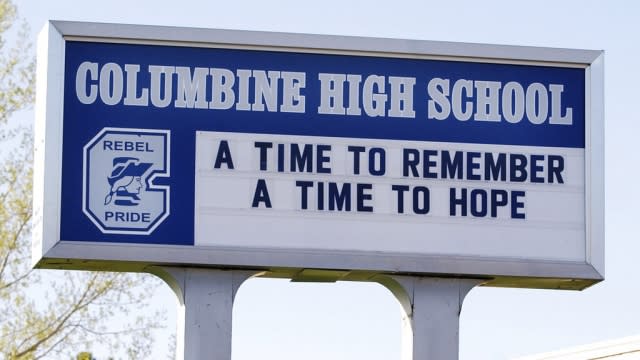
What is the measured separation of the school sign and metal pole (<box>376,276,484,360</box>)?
0.57ft

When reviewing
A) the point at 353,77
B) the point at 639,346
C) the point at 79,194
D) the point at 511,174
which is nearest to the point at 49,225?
the point at 79,194

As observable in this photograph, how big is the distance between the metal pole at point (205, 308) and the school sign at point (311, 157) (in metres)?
0.13

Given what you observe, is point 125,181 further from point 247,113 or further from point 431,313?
point 431,313

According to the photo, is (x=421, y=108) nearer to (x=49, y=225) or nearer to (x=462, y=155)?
(x=462, y=155)

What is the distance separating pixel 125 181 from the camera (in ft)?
38.0

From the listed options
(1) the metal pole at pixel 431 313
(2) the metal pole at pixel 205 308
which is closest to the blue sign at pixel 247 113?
(2) the metal pole at pixel 205 308

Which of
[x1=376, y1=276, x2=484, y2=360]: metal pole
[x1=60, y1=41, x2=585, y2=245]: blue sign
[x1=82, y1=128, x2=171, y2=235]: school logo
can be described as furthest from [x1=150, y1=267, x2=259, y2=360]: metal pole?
[x1=376, y1=276, x2=484, y2=360]: metal pole

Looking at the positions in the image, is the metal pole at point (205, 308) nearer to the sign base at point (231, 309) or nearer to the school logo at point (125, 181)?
the sign base at point (231, 309)

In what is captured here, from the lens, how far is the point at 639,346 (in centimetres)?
1614

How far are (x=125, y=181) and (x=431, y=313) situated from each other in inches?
85.6

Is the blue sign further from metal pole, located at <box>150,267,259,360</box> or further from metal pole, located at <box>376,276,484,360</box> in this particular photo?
metal pole, located at <box>376,276,484,360</box>

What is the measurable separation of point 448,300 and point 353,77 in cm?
160

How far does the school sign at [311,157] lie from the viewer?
11.6 m

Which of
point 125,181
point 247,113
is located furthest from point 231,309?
point 247,113
